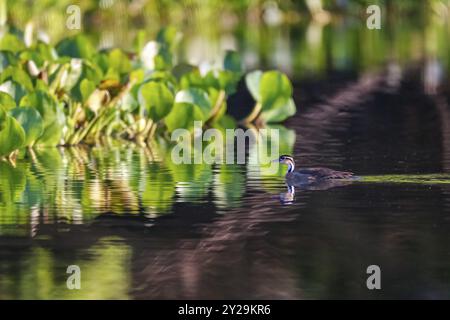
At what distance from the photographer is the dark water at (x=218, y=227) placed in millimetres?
5742

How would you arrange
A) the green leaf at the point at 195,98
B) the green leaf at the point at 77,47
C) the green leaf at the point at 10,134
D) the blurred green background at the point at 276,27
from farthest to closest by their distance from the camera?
the blurred green background at the point at 276,27 < the green leaf at the point at 77,47 < the green leaf at the point at 195,98 < the green leaf at the point at 10,134

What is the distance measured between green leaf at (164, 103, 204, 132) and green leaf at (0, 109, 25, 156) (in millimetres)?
1727

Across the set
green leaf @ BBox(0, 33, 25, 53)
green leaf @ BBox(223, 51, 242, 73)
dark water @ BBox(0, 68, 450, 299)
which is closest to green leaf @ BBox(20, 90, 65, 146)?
dark water @ BBox(0, 68, 450, 299)

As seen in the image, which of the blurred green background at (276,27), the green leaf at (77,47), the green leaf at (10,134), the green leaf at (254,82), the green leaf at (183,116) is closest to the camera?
the green leaf at (10,134)

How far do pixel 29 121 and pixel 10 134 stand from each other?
1.56ft

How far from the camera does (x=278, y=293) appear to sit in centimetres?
557

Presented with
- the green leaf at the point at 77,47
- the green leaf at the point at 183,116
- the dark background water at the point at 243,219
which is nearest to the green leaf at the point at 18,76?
the dark background water at the point at 243,219

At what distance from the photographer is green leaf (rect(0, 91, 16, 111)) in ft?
31.8

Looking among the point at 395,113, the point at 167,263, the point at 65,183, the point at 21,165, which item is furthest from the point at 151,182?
the point at 395,113

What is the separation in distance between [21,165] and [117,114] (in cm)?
176

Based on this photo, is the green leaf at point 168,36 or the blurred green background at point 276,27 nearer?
the green leaf at point 168,36

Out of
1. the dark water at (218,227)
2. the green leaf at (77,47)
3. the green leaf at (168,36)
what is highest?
the green leaf at (168,36)

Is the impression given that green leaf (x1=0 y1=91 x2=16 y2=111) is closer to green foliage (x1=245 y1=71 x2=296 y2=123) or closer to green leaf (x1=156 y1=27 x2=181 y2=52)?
green foliage (x1=245 y1=71 x2=296 y2=123)

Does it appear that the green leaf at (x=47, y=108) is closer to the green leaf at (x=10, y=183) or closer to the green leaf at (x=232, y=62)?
the green leaf at (x=10, y=183)
